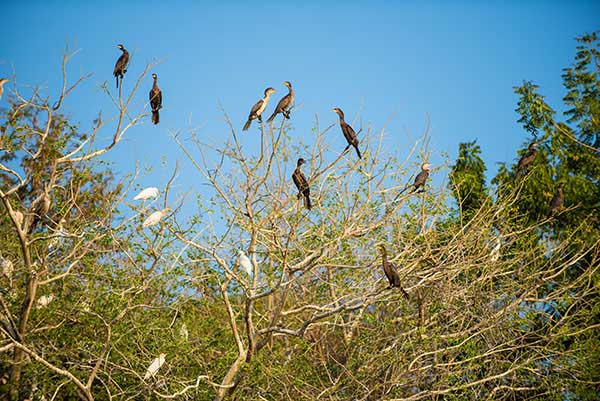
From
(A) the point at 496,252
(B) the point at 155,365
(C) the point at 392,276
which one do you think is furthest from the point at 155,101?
(A) the point at 496,252

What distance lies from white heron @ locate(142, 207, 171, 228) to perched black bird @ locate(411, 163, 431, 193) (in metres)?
2.69

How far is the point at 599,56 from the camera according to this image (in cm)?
1272

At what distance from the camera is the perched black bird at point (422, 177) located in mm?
8711

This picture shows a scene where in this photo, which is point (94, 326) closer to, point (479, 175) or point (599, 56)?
point (479, 175)

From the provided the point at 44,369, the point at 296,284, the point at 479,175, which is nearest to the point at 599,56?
the point at 479,175

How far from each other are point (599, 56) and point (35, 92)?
8672 millimetres

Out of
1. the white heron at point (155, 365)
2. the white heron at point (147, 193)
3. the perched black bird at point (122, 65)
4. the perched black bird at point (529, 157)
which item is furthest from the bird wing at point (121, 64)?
the perched black bird at point (529, 157)

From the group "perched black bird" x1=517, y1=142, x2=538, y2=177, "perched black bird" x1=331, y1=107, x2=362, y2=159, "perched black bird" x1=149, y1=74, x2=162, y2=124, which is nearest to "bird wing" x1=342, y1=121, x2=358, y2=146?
"perched black bird" x1=331, y1=107, x2=362, y2=159

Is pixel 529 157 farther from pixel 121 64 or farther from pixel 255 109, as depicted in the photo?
pixel 121 64

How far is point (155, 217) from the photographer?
8250 millimetres

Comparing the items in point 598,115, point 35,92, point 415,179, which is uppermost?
point 598,115

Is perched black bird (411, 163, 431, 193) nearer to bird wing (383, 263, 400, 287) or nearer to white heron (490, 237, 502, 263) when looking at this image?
white heron (490, 237, 502, 263)

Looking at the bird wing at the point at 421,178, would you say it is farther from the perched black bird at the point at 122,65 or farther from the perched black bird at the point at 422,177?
the perched black bird at the point at 122,65

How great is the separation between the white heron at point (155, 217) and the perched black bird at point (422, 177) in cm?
269
